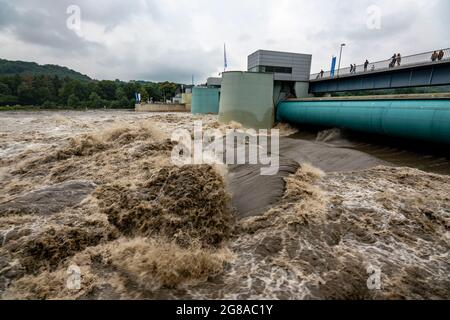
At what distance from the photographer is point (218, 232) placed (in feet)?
17.6

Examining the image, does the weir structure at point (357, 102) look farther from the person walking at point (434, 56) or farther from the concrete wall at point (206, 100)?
the concrete wall at point (206, 100)

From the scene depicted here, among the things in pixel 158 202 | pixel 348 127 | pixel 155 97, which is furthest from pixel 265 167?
pixel 155 97

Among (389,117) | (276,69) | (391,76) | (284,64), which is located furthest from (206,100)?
(389,117)

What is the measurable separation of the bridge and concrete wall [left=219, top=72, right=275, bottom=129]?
5881 mm

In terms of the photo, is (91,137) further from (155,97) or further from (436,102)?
(155,97)

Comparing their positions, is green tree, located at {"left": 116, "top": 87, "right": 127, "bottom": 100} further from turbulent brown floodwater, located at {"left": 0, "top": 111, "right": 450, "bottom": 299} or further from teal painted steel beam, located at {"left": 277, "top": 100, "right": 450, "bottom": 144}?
turbulent brown floodwater, located at {"left": 0, "top": 111, "right": 450, "bottom": 299}

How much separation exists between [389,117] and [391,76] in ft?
20.0

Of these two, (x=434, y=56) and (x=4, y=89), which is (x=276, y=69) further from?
(x=4, y=89)

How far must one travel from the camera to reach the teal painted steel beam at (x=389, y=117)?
980 cm

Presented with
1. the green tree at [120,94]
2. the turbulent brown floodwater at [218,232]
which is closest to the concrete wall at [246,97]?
the turbulent brown floodwater at [218,232]

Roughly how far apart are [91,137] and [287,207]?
9608 mm

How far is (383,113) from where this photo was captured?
1216 centimetres

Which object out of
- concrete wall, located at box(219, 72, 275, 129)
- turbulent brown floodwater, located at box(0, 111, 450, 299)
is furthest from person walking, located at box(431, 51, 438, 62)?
concrete wall, located at box(219, 72, 275, 129)

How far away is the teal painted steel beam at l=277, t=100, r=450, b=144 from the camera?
32.2ft
